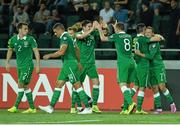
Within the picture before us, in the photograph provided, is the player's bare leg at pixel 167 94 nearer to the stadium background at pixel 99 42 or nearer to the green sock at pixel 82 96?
the stadium background at pixel 99 42

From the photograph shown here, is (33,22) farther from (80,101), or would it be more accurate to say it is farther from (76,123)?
(76,123)

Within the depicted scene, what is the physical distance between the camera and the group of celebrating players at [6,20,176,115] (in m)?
18.4

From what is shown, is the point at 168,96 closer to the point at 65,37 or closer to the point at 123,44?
the point at 123,44

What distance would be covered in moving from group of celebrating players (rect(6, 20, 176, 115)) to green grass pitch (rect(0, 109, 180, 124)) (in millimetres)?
616

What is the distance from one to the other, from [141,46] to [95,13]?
368cm

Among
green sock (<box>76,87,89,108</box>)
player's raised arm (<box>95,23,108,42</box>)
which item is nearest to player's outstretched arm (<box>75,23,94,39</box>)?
player's raised arm (<box>95,23,108,42</box>)

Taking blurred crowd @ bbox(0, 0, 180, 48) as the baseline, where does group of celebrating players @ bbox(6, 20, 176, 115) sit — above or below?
below

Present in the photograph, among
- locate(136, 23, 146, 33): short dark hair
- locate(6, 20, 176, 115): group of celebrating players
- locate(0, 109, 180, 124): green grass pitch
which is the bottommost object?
locate(0, 109, 180, 124): green grass pitch

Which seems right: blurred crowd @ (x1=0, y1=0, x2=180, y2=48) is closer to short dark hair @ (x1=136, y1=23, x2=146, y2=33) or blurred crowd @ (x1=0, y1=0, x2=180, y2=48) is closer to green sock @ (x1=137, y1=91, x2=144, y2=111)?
short dark hair @ (x1=136, y1=23, x2=146, y2=33)

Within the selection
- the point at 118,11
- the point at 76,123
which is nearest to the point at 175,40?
the point at 118,11

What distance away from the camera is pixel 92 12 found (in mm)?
22594

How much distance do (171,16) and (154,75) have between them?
9.33ft

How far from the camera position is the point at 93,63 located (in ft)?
63.3

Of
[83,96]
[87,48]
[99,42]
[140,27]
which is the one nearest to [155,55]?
[140,27]
